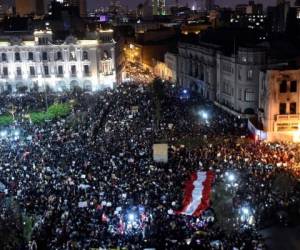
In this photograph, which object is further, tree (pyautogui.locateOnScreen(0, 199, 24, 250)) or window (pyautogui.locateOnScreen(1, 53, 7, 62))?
window (pyautogui.locateOnScreen(1, 53, 7, 62))

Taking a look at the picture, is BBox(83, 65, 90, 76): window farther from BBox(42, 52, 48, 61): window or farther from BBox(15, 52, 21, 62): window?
BBox(15, 52, 21, 62): window

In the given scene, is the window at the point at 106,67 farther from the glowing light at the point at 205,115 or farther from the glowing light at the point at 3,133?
the glowing light at the point at 3,133

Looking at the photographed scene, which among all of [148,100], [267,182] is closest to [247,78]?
[148,100]

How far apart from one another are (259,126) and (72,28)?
4779 cm

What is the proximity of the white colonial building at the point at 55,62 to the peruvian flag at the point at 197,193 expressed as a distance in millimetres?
46286

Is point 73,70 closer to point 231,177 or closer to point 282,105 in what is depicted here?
point 282,105

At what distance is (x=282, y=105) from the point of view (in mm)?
48469

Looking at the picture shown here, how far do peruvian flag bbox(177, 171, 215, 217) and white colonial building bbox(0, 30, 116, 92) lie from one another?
46.3m

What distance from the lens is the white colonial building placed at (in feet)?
255

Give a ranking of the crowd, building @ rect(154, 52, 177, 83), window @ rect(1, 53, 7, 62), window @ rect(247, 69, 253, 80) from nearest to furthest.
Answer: the crowd < window @ rect(247, 69, 253, 80) < window @ rect(1, 53, 7, 62) < building @ rect(154, 52, 177, 83)

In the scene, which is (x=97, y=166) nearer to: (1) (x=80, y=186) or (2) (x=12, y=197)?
(1) (x=80, y=186)

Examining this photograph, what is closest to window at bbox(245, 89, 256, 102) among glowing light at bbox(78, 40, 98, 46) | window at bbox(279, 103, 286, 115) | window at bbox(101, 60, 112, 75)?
window at bbox(279, 103, 286, 115)

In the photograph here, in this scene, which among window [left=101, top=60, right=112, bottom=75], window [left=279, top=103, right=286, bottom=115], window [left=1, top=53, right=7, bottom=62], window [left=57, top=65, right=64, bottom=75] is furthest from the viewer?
window [left=1, top=53, right=7, bottom=62]

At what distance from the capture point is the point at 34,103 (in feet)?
206
